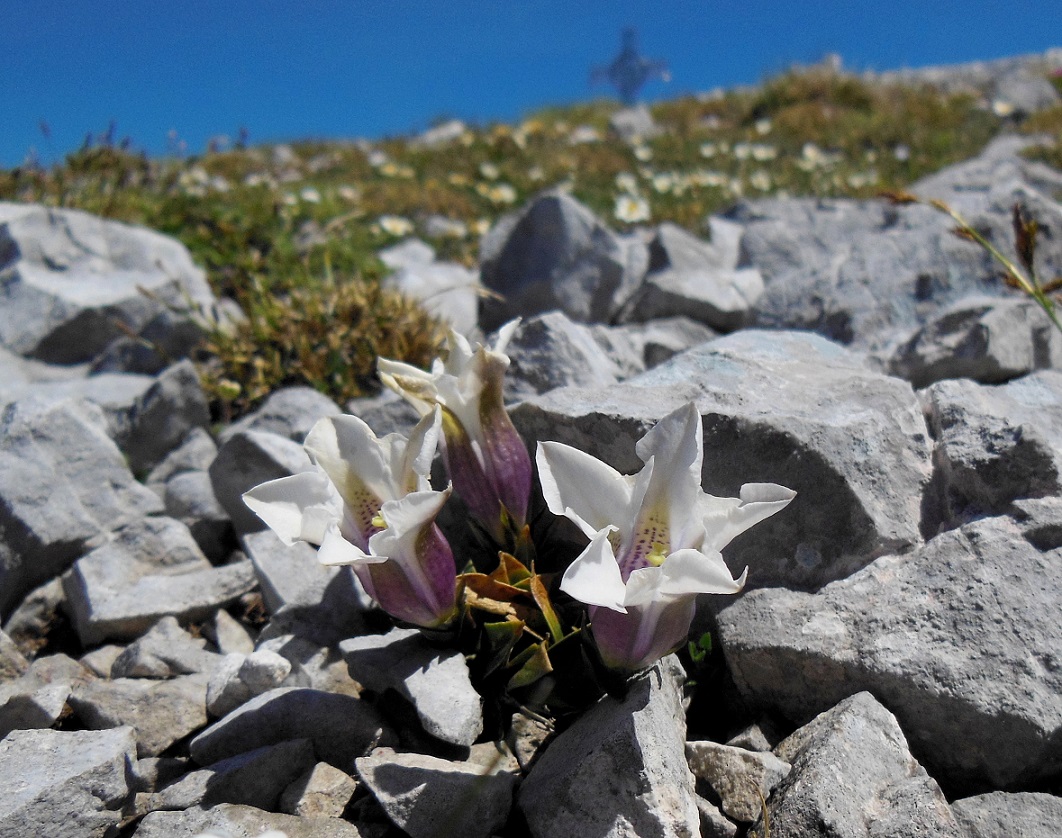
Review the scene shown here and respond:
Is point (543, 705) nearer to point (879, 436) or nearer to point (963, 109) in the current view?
point (879, 436)

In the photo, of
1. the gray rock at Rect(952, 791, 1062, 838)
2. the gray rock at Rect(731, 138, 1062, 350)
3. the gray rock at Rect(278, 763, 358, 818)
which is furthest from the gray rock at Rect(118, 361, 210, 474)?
the gray rock at Rect(952, 791, 1062, 838)

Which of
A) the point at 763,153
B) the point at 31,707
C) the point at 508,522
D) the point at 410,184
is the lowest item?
the point at 31,707

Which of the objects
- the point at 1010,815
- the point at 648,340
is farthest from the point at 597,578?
the point at 648,340

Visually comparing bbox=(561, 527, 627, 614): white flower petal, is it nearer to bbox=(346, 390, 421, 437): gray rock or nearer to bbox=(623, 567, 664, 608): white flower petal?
bbox=(623, 567, 664, 608): white flower petal

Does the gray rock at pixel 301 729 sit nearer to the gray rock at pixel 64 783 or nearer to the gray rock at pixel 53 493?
the gray rock at pixel 64 783

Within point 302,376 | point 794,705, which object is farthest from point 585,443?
point 302,376

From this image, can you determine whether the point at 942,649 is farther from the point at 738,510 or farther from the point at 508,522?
the point at 508,522
